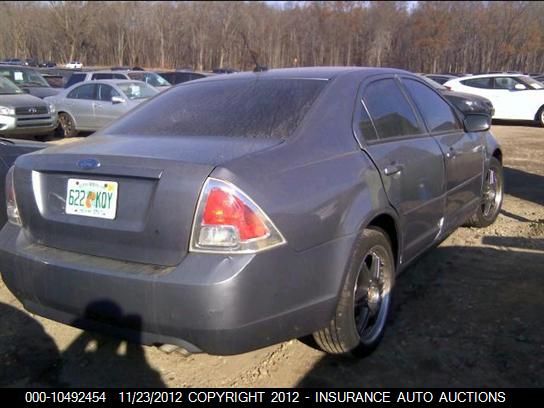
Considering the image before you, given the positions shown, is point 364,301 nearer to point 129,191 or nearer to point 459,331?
point 459,331

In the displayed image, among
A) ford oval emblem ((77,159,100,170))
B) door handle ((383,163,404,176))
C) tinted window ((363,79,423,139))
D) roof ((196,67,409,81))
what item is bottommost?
door handle ((383,163,404,176))

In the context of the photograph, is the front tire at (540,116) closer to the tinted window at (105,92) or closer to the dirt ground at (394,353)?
the tinted window at (105,92)

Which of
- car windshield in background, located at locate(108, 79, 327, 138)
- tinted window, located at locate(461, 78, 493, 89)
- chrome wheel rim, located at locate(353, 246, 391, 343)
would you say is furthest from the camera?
A: tinted window, located at locate(461, 78, 493, 89)

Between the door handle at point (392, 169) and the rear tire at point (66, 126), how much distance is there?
12199mm

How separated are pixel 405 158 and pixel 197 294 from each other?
1751 mm

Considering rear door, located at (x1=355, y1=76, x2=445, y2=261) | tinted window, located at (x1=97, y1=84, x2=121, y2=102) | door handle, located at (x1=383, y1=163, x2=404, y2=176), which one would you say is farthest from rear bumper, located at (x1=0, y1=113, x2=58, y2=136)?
door handle, located at (x1=383, y1=163, x2=404, y2=176)

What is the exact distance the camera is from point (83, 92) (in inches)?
542

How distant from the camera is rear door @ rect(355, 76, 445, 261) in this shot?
3225 millimetres

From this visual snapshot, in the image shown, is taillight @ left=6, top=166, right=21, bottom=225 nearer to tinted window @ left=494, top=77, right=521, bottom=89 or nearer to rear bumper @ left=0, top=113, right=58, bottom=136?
A: rear bumper @ left=0, top=113, right=58, bottom=136

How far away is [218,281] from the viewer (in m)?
2.27

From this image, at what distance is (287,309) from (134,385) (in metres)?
0.98

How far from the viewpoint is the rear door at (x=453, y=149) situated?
405 cm

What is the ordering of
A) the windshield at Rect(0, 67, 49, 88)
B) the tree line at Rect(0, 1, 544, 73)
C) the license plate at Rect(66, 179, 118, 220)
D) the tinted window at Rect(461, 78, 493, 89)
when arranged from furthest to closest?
the tree line at Rect(0, 1, 544, 73) < the tinted window at Rect(461, 78, 493, 89) < the windshield at Rect(0, 67, 49, 88) < the license plate at Rect(66, 179, 118, 220)

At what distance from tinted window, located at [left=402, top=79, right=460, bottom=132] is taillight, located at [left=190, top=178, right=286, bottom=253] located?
2132 millimetres
